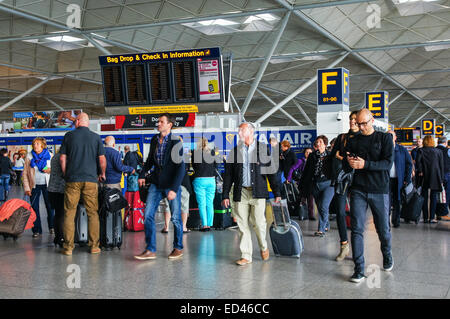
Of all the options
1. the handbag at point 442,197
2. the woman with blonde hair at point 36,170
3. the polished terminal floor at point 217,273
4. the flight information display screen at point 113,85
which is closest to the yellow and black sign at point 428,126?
the handbag at point 442,197

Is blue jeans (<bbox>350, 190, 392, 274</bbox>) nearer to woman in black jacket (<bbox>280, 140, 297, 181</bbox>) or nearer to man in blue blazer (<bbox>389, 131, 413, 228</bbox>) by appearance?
man in blue blazer (<bbox>389, 131, 413, 228</bbox>)

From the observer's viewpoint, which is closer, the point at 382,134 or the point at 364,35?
the point at 382,134

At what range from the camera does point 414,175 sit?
11664mm

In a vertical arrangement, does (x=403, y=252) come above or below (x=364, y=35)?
below

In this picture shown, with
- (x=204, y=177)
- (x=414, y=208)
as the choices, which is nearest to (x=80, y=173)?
(x=204, y=177)

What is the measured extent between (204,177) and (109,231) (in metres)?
2.63

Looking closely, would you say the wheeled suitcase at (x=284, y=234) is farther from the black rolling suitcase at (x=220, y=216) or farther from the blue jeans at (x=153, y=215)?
the black rolling suitcase at (x=220, y=216)

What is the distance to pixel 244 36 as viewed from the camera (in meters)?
26.7

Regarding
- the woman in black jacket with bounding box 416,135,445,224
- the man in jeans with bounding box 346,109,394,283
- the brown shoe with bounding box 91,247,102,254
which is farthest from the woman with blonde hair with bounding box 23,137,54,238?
the woman in black jacket with bounding box 416,135,445,224

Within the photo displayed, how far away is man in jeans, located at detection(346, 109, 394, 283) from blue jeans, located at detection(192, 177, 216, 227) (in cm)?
436

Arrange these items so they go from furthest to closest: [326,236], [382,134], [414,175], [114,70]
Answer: [114,70] < [414,175] < [326,236] < [382,134]

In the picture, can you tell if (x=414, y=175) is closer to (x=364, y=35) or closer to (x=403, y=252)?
(x=403, y=252)
